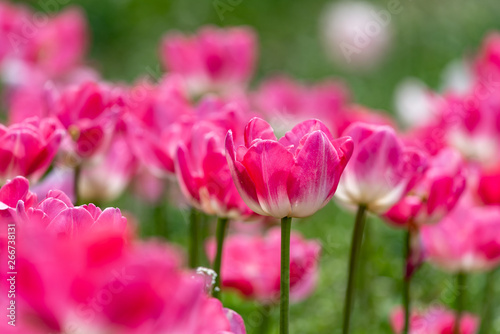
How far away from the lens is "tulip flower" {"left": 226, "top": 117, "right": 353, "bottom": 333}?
72cm

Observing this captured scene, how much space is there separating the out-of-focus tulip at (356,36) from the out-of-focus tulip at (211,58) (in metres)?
2.18

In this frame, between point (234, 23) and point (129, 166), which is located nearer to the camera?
point (129, 166)

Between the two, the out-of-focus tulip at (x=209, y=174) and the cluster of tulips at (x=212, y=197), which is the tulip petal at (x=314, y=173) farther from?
the out-of-focus tulip at (x=209, y=174)

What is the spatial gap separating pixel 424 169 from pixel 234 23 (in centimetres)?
360

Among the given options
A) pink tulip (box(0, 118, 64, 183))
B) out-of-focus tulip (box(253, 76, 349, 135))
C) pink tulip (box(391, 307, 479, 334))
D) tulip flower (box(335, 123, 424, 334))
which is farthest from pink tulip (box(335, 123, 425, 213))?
out-of-focus tulip (box(253, 76, 349, 135))

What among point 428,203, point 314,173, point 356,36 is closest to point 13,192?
point 314,173

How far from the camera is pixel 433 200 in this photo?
95 cm

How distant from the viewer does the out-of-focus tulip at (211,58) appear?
191cm

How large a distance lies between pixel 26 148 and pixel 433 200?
1.62 feet

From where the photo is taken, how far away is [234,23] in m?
4.39

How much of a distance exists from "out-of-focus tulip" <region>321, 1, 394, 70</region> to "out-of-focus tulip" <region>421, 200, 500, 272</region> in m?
2.97

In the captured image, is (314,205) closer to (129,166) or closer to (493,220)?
(493,220)

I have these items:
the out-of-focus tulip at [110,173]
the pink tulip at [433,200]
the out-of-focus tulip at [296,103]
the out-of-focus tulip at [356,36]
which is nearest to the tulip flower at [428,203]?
the pink tulip at [433,200]

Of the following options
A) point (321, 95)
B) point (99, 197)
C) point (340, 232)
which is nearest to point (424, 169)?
point (99, 197)
